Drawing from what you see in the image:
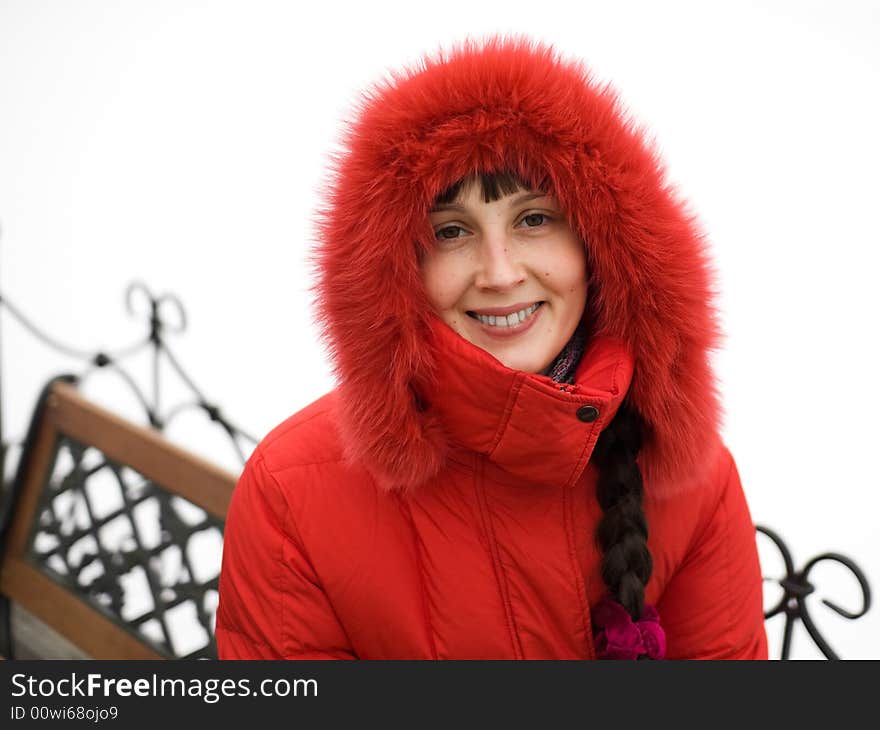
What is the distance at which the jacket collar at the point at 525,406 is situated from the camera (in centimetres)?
96

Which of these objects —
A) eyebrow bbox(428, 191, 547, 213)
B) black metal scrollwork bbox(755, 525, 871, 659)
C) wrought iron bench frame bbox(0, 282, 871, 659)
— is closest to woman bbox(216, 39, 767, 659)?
eyebrow bbox(428, 191, 547, 213)

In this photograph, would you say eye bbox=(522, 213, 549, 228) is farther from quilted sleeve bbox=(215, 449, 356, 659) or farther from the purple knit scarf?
quilted sleeve bbox=(215, 449, 356, 659)

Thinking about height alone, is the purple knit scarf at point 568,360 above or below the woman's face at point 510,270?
below

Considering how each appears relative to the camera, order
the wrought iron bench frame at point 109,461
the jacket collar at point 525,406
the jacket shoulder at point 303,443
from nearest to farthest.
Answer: the jacket collar at point 525,406 → the jacket shoulder at point 303,443 → the wrought iron bench frame at point 109,461

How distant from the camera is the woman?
38.4 inches

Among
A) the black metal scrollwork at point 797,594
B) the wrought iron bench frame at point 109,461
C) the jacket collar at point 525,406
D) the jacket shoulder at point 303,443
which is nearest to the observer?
the jacket collar at point 525,406

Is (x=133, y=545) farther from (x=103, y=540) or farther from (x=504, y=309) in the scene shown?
(x=504, y=309)

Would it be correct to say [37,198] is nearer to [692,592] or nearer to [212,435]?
[212,435]

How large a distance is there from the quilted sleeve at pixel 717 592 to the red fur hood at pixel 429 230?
0.40ft

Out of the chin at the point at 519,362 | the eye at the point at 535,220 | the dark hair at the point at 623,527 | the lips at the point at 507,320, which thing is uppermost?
the eye at the point at 535,220

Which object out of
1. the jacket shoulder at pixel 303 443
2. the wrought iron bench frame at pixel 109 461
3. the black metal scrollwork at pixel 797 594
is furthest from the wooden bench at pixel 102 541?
the jacket shoulder at pixel 303 443

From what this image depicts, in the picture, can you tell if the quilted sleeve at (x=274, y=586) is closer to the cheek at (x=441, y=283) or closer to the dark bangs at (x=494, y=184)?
the cheek at (x=441, y=283)

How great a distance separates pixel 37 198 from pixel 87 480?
2105 millimetres

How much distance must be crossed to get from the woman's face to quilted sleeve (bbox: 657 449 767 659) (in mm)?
342
